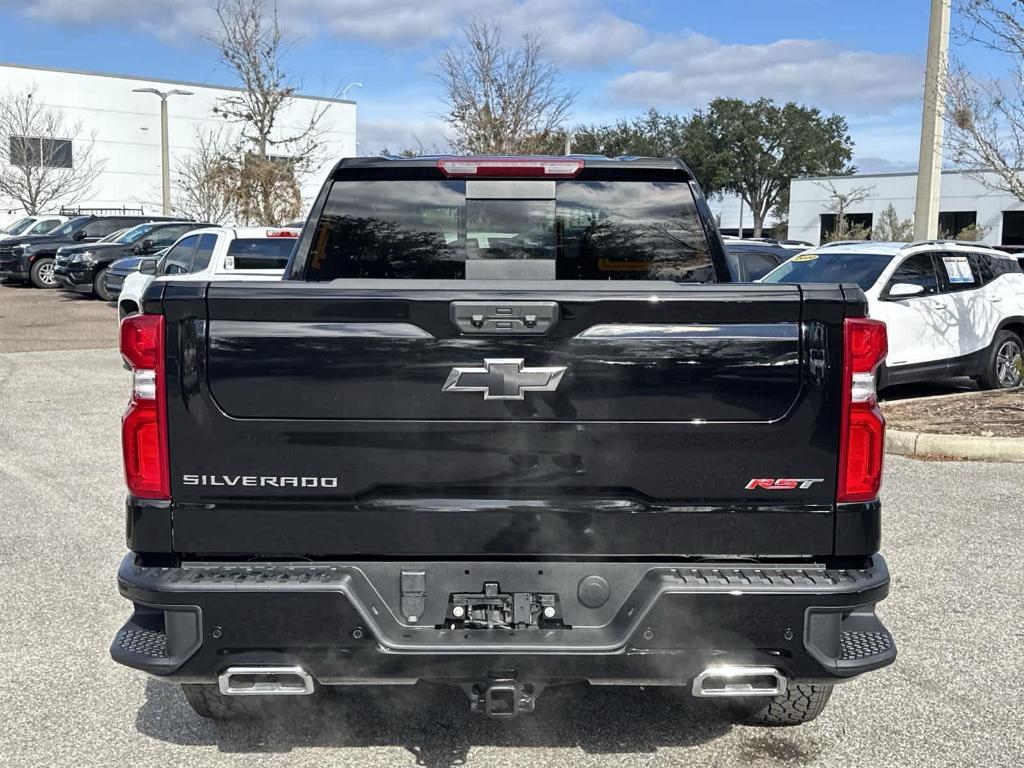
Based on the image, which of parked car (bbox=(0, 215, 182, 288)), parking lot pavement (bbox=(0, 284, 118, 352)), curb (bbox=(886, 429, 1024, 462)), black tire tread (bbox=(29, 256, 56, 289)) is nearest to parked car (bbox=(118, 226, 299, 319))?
parking lot pavement (bbox=(0, 284, 118, 352))

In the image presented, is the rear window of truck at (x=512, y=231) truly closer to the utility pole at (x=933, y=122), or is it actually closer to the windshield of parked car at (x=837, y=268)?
the windshield of parked car at (x=837, y=268)

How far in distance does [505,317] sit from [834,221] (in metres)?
53.7

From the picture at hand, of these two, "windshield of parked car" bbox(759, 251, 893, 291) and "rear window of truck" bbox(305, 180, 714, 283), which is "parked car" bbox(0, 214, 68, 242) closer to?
"windshield of parked car" bbox(759, 251, 893, 291)

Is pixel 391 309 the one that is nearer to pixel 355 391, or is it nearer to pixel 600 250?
pixel 355 391

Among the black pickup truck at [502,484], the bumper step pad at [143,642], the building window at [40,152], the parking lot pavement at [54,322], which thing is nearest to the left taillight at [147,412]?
the black pickup truck at [502,484]

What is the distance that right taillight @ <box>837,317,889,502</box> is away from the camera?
301 cm

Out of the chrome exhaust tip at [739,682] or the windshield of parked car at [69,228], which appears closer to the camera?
the chrome exhaust tip at [739,682]

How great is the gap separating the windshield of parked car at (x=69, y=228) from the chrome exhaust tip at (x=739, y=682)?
29.2 metres

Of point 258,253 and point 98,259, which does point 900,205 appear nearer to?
point 98,259

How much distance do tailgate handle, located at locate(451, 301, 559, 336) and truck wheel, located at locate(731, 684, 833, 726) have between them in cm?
171

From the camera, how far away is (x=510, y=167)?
13.0 feet

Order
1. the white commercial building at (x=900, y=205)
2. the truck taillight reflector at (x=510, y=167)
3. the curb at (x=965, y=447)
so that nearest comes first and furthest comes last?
the truck taillight reflector at (x=510, y=167)
the curb at (x=965, y=447)
the white commercial building at (x=900, y=205)

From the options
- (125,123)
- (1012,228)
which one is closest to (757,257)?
(1012,228)

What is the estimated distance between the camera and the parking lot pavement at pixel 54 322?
17375 mm
